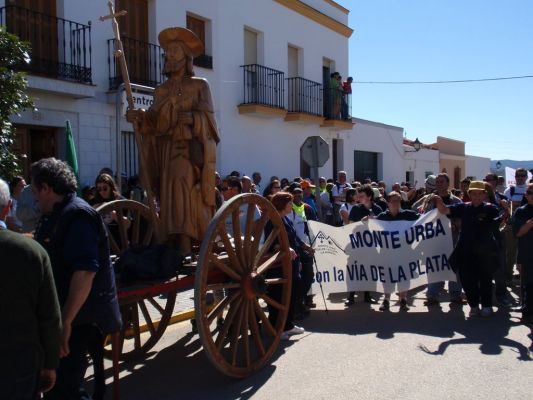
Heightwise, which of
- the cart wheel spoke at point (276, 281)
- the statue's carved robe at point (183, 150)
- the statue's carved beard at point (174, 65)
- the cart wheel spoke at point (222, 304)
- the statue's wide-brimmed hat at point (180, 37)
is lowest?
the cart wheel spoke at point (222, 304)

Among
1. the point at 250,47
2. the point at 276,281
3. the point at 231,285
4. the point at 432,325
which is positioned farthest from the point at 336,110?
the point at 231,285

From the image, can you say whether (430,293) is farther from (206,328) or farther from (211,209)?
(206,328)

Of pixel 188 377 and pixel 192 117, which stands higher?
pixel 192 117

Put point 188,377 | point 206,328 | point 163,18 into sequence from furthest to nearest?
point 163,18 < point 188,377 < point 206,328

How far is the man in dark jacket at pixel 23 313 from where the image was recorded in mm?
2373

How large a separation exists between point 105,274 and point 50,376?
0.82m

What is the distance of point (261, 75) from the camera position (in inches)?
638

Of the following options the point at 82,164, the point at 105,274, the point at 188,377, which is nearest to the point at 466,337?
the point at 188,377

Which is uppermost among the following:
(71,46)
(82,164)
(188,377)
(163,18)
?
(163,18)

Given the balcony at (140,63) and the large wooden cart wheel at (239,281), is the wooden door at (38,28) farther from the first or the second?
the large wooden cart wheel at (239,281)

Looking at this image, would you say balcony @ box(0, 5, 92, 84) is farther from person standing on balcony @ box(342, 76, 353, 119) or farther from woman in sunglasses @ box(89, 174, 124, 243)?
person standing on balcony @ box(342, 76, 353, 119)

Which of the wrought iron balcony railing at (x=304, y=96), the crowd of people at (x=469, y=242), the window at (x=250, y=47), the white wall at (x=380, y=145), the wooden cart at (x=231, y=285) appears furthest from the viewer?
the white wall at (x=380, y=145)

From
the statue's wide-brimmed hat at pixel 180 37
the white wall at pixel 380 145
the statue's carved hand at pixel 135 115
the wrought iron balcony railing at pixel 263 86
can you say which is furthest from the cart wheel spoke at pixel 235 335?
the white wall at pixel 380 145

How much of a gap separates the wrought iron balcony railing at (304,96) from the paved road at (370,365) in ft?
38.5
